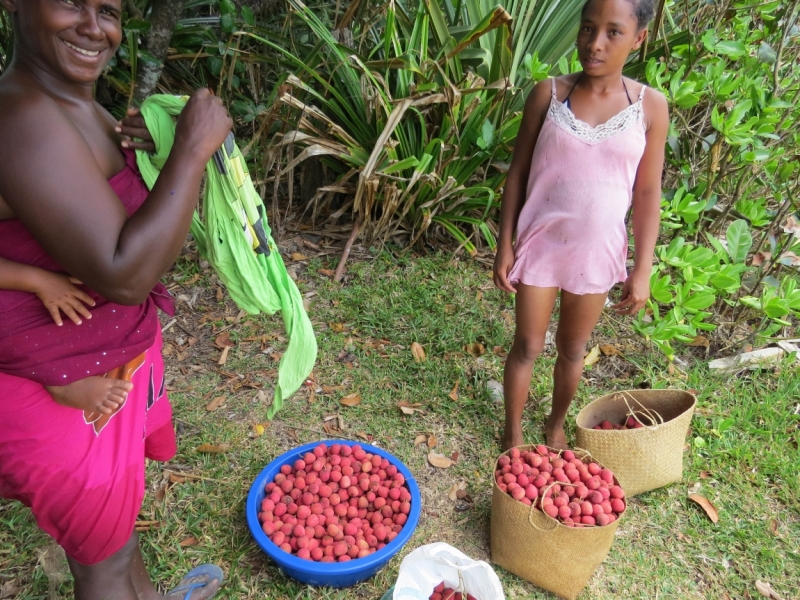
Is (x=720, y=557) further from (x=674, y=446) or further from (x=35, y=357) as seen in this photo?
(x=35, y=357)

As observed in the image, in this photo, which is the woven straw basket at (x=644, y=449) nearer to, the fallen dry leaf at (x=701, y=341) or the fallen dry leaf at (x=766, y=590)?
the fallen dry leaf at (x=766, y=590)

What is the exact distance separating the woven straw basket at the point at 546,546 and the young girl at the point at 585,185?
59cm

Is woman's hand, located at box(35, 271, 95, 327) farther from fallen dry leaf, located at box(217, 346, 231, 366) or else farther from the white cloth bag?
fallen dry leaf, located at box(217, 346, 231, 366)

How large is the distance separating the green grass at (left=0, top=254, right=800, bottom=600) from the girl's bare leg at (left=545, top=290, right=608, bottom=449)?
17cm

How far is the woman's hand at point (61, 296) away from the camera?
119 centimetres

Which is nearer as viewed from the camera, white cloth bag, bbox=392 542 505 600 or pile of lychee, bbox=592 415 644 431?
white cloth bag, bbox=392 542 505 600

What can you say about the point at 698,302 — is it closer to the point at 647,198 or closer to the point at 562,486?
the point at 647,198

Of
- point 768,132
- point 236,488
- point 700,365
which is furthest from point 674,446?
point 236,488

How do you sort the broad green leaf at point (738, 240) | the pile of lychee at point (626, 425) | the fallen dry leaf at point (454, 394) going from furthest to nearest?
the fallen dry leaf at point (454, 394) → the broad green leaf at point (738, 240) → the pile of lychee at point (626, 425)

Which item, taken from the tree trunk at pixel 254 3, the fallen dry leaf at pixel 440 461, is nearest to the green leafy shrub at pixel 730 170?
the fallen dry leaf at pixel 440 461

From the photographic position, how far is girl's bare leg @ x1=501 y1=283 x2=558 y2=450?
210 cm

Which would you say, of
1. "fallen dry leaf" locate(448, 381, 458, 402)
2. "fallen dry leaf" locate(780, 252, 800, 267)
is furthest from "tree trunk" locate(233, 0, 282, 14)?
"fallen dry leaf" locate(780, 252, 800, 267)

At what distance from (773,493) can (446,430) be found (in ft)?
4.51

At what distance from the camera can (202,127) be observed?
1219mm
